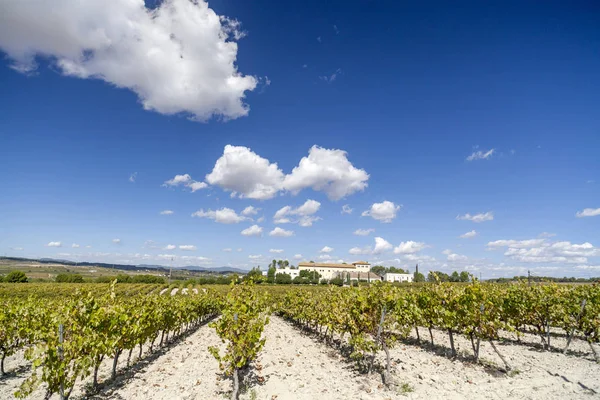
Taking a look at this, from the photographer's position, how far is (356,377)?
10672mm

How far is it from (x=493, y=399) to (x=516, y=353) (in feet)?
25.2

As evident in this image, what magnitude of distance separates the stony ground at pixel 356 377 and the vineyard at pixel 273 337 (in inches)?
5.6

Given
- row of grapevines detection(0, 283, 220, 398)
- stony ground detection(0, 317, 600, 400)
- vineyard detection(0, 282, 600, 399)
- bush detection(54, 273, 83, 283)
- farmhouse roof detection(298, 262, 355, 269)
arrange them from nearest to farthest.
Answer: row of grapevines detection(0, 283, 220, 398), vineyard detection(0, 282, 600, 399), stony ground detection(0, 317, 600, 400), bush detection(54, 273, 83, 283), farmhouse roof detection(298, 262, 355, 269)

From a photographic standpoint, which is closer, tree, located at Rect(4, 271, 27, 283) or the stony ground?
the stony ground

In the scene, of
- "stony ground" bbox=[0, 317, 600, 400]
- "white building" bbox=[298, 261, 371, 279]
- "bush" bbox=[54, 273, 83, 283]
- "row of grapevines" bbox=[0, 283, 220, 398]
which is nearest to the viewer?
"row of grapevines" bbox=[0, 283, 220, 398]

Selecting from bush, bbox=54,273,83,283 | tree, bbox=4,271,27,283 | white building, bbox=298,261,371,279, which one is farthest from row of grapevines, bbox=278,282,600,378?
white building, bbox=298,261,371,279

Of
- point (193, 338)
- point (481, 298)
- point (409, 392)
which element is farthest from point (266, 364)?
point (193, 338)

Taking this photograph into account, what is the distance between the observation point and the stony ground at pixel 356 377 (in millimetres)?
8848

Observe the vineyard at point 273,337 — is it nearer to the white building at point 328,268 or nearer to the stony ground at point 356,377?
the stony ground at point 356,377

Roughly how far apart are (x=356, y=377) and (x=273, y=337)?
1102 cm

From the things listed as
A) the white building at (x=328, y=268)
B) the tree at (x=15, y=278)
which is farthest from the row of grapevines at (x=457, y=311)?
the white building at (x=328, y=268)

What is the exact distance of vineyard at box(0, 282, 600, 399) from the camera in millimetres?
7375

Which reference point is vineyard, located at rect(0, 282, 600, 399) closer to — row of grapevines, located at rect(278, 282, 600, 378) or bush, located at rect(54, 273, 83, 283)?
row of grapevines, located at rect(278, 282, 600, 378)

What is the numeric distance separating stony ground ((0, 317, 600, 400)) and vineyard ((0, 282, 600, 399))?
143mm
